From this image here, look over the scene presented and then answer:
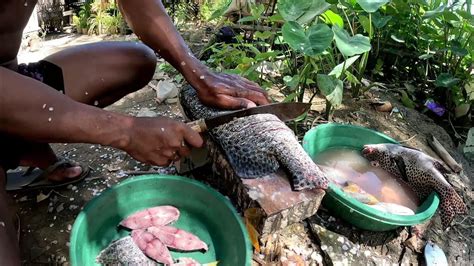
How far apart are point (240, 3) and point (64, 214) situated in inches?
108

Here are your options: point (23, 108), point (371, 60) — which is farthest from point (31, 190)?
point (371, 60)

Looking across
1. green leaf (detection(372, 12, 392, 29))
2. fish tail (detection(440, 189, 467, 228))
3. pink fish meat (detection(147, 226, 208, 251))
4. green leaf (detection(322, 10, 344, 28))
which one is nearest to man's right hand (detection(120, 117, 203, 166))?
pink fish meat (detection(147, 226, 208, 251))

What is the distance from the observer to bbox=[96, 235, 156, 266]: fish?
1.45 m

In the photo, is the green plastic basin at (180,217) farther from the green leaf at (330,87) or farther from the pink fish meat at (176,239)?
the green leaf at (330,87)

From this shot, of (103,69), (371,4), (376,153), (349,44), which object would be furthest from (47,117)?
(371,4)

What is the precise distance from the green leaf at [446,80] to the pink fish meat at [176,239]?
8.29 ft

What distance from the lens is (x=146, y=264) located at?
148cm

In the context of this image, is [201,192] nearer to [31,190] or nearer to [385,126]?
[31,190]

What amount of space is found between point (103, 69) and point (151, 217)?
3.08 feet

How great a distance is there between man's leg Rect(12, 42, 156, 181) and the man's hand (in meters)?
0.52

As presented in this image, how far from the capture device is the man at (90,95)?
130cm

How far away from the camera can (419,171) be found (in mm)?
2125

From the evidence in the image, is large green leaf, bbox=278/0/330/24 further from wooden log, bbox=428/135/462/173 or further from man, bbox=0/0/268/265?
wooden log, bbox=428/135/462/173

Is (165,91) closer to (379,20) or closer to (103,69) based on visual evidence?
(103,69)
